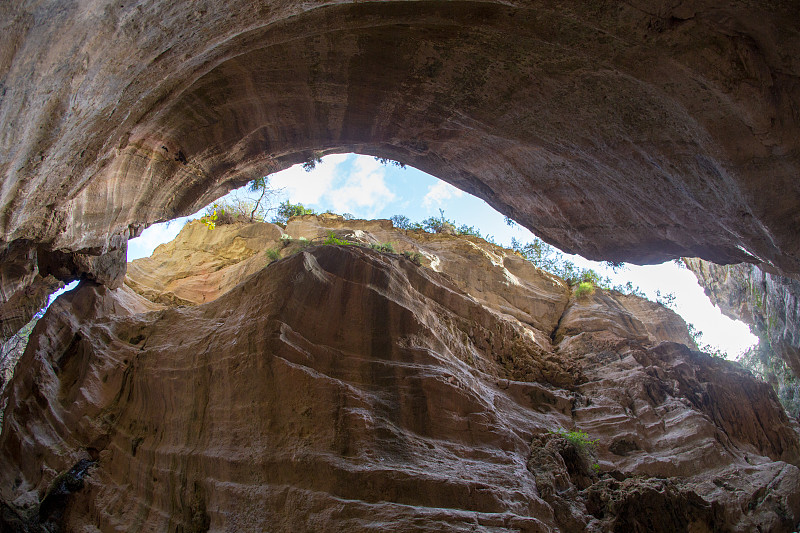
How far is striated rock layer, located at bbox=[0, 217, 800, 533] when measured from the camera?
24.0ft

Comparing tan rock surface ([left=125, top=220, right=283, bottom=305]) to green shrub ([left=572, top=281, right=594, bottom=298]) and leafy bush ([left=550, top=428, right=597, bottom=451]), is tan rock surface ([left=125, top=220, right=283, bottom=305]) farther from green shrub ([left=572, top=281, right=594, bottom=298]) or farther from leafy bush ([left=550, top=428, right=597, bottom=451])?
green shrub ([left=572, top=281, right=594, bottom=298])

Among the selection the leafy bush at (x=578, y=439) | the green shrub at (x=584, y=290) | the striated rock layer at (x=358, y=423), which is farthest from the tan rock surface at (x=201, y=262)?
the green shrub at (x=584, y=290)

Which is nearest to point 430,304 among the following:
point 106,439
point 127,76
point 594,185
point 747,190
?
point 594,185

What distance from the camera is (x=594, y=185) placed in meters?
9.33

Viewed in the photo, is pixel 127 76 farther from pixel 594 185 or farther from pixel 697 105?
pixel 594 185

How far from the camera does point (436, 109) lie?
8531mm

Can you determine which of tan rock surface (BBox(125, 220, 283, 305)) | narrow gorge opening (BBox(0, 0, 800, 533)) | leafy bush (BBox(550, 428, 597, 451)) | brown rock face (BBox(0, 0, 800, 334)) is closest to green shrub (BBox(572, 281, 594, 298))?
narrow gorge opening (BBox(0, 0, 800, 533))

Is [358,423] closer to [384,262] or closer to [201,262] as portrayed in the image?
[384,262]

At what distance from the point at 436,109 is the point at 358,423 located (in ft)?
19.8

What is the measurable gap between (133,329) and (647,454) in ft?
41.7

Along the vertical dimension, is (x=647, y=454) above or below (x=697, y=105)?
below

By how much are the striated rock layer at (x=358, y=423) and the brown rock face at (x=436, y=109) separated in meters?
2.91

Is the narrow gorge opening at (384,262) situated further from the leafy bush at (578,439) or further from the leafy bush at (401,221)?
the leafy bush at (401,221)

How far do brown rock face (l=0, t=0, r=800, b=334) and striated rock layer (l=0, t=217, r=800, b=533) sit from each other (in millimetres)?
2911
